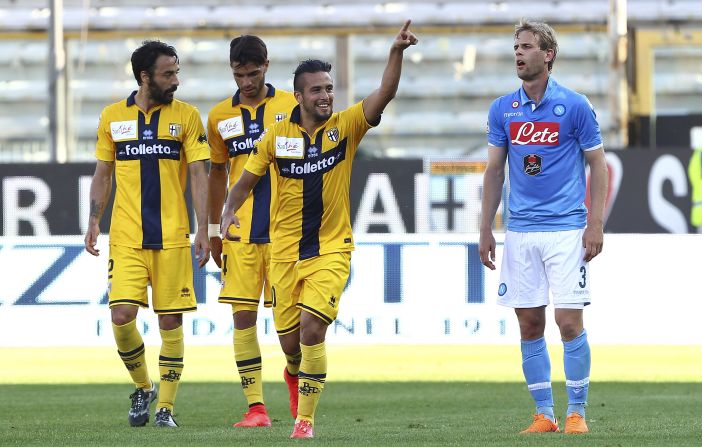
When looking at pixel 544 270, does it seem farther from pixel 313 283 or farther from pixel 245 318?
pixel 245 318

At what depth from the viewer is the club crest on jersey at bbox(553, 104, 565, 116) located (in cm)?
702

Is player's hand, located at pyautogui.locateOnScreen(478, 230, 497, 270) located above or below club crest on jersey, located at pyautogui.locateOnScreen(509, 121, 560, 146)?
below

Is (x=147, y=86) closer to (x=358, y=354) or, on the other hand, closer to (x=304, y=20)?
(x=358, y=354)

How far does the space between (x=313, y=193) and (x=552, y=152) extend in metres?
1.14

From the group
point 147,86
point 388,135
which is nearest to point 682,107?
point 388,135

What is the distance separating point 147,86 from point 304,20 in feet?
43.2

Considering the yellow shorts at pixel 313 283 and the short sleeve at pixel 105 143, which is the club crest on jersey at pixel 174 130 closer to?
the short sleeve at pixel 105 143

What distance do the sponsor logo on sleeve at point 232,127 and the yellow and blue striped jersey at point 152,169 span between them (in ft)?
0.43

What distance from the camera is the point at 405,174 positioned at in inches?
591

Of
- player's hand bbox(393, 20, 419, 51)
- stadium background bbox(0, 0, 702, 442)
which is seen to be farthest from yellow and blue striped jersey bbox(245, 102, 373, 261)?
stadium background bbox(0, 0, 702, 442)

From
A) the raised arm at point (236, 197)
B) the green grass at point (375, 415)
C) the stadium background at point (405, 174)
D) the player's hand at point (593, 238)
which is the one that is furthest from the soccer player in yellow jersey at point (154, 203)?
the stadium background at point (405, 174)

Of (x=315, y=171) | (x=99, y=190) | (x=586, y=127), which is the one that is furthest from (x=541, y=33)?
(x=99, y=190)

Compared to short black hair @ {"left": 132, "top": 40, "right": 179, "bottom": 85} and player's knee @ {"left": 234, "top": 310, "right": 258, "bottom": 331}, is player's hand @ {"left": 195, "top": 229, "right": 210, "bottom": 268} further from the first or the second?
short black hair @ {"left": 132, "top": 40, "right": 179, "bottom": 85}

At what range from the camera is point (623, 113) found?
20.0 m
